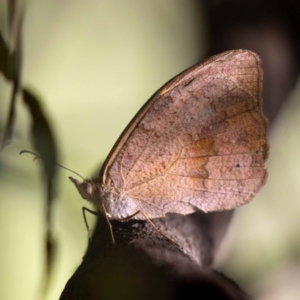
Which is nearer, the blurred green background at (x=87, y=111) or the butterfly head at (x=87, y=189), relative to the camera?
the butterfly head at (x=87, y=189)

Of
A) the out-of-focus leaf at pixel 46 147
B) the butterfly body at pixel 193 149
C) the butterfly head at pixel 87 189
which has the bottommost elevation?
the out-of-focus leaf at pixel 46 147

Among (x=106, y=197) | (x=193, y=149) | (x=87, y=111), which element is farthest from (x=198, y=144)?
(x=87, y=111)

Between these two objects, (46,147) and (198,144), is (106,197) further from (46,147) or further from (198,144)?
(46,147)

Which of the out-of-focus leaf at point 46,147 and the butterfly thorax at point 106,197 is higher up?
the butterfly thorax at point 106,197

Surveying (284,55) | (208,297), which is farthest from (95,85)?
(208,297)

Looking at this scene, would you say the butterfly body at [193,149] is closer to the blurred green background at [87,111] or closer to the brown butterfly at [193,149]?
the brown butterfly at [193,149]

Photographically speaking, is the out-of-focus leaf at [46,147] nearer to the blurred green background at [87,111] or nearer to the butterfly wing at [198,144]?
the blurred green background at [87,111]

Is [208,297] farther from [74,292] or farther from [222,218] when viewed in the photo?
[222,218]

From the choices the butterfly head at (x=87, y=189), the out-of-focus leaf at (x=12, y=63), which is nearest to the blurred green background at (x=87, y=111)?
the out-of-focus leaf at (x=12, y=63)
